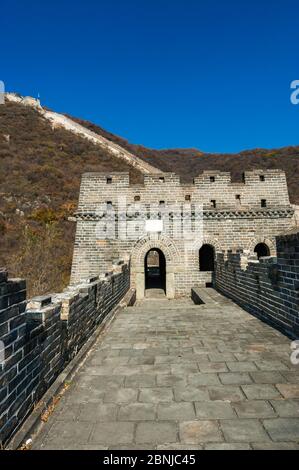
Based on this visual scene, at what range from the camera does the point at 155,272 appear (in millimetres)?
25266

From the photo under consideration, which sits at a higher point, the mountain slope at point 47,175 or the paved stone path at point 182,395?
the mountain slope at point 47,175

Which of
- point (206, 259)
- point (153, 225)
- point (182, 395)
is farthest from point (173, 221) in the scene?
point (182, 395)

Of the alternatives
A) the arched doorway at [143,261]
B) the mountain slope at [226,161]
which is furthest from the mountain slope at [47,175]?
the arched doorway at [143,261]

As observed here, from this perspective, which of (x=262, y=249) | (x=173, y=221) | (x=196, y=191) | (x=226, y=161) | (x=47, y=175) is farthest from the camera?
(x=226, y=161)

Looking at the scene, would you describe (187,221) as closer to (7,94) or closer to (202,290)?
(202,290)

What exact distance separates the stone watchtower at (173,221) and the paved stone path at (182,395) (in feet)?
28.3

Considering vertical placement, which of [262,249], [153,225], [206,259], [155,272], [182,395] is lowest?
[182,395]

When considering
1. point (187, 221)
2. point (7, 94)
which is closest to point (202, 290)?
point (187, 221)

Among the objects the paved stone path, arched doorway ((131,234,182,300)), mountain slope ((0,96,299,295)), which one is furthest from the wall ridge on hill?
the paved stone path

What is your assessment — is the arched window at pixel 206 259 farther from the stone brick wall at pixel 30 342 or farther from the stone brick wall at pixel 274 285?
the stone brick wall at pixel 30 342

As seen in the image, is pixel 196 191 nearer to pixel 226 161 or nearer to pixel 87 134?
pixel 87 134

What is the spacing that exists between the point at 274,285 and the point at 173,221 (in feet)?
28.4

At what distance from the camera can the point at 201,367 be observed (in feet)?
16.0

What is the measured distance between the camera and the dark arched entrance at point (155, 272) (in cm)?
1921
